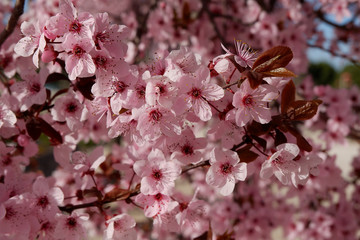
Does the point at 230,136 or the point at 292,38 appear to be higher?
the point at 230,136

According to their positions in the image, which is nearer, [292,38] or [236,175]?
[236,175]

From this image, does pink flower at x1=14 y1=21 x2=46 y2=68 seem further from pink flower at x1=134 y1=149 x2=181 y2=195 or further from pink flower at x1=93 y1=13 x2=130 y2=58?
pink flower at x1=134 y1=149 x2=181 y2=195

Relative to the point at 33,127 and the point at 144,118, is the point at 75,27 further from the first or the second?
the point at 33,127

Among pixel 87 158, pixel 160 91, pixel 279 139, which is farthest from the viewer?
pixel 87 158

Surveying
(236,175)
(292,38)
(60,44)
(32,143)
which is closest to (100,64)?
(60,44)

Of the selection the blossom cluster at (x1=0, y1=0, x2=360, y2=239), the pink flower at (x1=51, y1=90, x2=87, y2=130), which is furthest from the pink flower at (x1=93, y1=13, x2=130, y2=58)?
the pink flower at (x1=51, y1=90, x2=87, y2=130)

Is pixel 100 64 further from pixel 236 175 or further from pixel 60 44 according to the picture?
pixel 236 175

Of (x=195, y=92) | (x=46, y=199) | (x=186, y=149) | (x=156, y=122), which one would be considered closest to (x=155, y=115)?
(x=156, y=122)

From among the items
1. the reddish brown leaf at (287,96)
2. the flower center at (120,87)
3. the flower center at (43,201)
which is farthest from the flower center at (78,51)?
the reddish brown leaf at (287,96)
